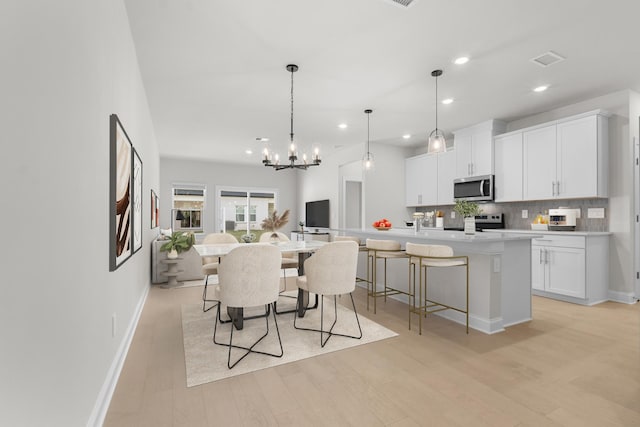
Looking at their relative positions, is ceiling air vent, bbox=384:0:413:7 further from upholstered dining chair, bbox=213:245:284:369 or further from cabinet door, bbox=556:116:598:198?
cabinet door, bbox=556:116:598:198

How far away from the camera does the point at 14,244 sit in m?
0.87

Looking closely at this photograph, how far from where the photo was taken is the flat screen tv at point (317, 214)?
8.17 m

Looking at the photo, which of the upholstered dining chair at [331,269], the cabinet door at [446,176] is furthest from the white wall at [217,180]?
the upholstered dining chair at [331,269]

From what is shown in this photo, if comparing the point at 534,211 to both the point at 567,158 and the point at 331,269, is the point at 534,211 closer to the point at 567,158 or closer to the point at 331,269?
the point at 567,158

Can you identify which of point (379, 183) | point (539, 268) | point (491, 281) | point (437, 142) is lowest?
point (539, 268)

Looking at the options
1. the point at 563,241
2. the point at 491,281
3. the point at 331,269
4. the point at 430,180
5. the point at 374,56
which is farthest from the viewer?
the point at 430,180

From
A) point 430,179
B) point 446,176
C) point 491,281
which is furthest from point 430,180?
point 491,281

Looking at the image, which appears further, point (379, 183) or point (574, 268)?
point (379, 183)

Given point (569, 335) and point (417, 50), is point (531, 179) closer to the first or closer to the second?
point (569, 335)

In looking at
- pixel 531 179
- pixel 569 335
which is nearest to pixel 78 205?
pixel 569 335

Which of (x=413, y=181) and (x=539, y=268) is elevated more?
(x=413, y=181)

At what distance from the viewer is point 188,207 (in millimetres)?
8727

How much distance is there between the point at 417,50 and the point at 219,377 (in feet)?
10.9

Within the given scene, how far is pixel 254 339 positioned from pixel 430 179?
16.8 ft
